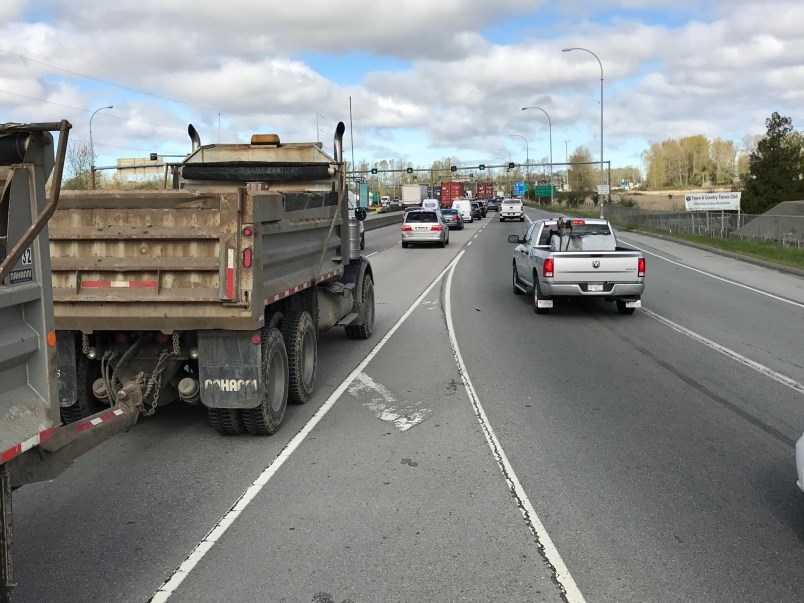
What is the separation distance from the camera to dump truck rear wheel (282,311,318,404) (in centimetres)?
748

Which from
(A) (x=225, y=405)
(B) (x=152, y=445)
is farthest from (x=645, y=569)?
(B) (x=152, y=445)

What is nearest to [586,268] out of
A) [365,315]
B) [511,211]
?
[365,315]

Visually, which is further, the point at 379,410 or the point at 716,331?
the point at 716,331

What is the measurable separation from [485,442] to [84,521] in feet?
10.7

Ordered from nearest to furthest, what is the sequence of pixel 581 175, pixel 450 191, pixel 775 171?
1. pixel 775 171
2. pixel 450 191
3. pixel 581 175

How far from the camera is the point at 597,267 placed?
42.9ft

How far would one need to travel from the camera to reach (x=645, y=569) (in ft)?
13.9

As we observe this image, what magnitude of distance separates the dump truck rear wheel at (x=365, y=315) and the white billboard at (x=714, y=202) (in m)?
30.8

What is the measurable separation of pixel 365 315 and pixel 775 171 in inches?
1491

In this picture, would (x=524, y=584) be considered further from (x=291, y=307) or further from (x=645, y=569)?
(x=291, y=307)

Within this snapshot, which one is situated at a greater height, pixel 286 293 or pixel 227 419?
pixel 286 293

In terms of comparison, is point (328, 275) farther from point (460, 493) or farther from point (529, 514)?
point (529, 514)

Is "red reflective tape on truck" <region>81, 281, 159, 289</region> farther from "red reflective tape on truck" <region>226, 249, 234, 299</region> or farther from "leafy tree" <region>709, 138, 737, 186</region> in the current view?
"leafy tree" <region>709, 138, 737, 186</region>

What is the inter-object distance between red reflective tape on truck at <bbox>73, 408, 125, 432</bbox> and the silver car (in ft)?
93.9
